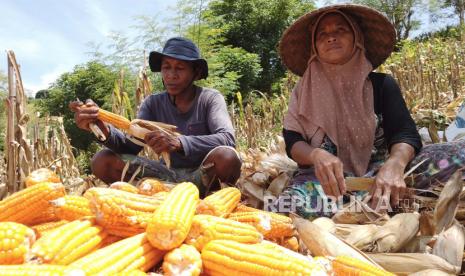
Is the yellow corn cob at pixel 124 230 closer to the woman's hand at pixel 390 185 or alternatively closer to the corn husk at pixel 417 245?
the corn husk at pixel 417 245

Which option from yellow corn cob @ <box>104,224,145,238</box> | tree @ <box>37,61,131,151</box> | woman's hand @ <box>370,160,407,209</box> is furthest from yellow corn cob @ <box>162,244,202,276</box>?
tree @ <box>37,61,131,151</box>

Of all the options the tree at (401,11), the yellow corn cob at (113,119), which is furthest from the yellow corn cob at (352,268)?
the tree at (401,11)

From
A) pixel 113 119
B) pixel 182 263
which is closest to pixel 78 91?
pixel 113 119

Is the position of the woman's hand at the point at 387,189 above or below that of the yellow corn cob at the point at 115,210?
below

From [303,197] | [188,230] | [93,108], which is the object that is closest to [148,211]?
[188,230]

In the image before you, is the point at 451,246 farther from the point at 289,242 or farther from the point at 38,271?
the point at 38,271

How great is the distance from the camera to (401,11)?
24328 millimetres

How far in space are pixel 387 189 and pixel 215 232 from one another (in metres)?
1.22

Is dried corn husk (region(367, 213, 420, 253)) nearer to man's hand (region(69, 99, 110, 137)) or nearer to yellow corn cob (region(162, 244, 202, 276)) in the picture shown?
yellow corn cob (region(162, 244, 202, 276))

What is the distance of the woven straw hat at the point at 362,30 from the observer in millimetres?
2801

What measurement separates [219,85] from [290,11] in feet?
29.7

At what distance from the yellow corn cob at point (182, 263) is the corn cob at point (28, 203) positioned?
0.73m

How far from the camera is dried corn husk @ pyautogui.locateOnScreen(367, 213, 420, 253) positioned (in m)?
1.69

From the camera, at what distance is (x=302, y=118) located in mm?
2934
